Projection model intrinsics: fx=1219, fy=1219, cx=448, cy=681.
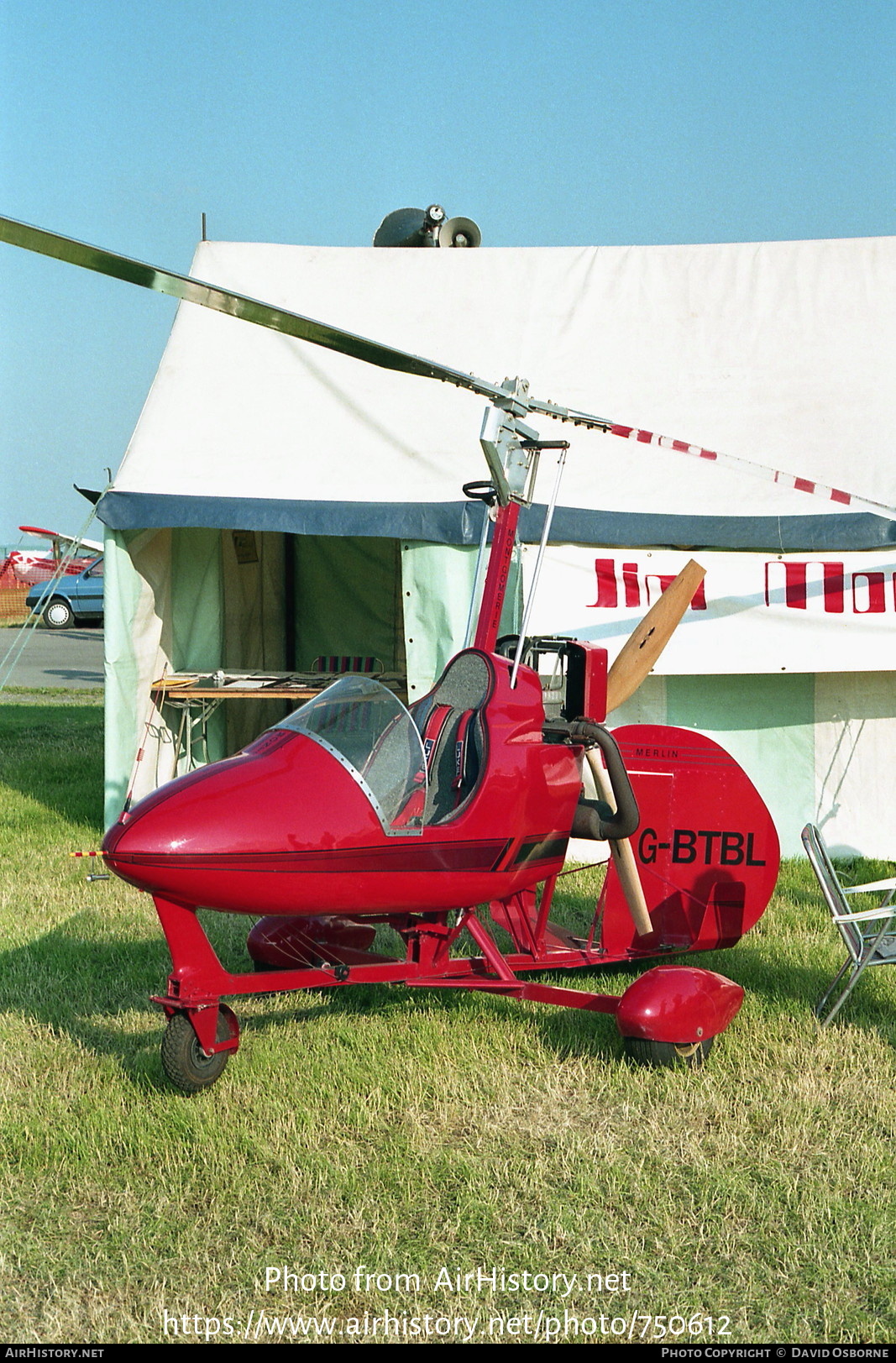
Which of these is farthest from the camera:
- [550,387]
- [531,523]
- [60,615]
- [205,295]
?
[60,615]

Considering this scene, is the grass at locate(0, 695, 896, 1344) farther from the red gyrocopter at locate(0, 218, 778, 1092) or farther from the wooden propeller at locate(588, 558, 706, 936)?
the wooden propeller at locate(588, 558, 706, 936)

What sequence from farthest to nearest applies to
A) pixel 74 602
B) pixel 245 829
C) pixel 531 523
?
pixel 74 602 → pixel 531 523 → pixel 245 829

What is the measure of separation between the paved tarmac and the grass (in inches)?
450

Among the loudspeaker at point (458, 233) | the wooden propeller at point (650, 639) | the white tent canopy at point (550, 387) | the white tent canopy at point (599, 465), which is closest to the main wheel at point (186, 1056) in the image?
the wooden propeller at point (650, 639)

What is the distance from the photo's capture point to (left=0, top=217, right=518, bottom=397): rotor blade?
276 cm

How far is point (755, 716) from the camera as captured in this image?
755cm

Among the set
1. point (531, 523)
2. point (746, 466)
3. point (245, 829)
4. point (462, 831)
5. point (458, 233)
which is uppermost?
point (458, 233)

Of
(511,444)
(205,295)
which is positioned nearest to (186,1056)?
(205,295)

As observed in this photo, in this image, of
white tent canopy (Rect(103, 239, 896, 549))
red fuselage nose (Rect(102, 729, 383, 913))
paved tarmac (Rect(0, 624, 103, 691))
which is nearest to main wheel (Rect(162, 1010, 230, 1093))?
red fuselage nose (Rect(102, 729, 383, 913))

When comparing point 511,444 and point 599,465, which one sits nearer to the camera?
point 511,444

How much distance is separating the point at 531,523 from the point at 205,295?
415 cm

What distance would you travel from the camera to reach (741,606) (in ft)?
23.6

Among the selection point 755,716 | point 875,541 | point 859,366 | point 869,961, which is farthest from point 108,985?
point 859,366

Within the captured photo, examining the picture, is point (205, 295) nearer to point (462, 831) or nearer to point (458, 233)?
point (462, 831)
